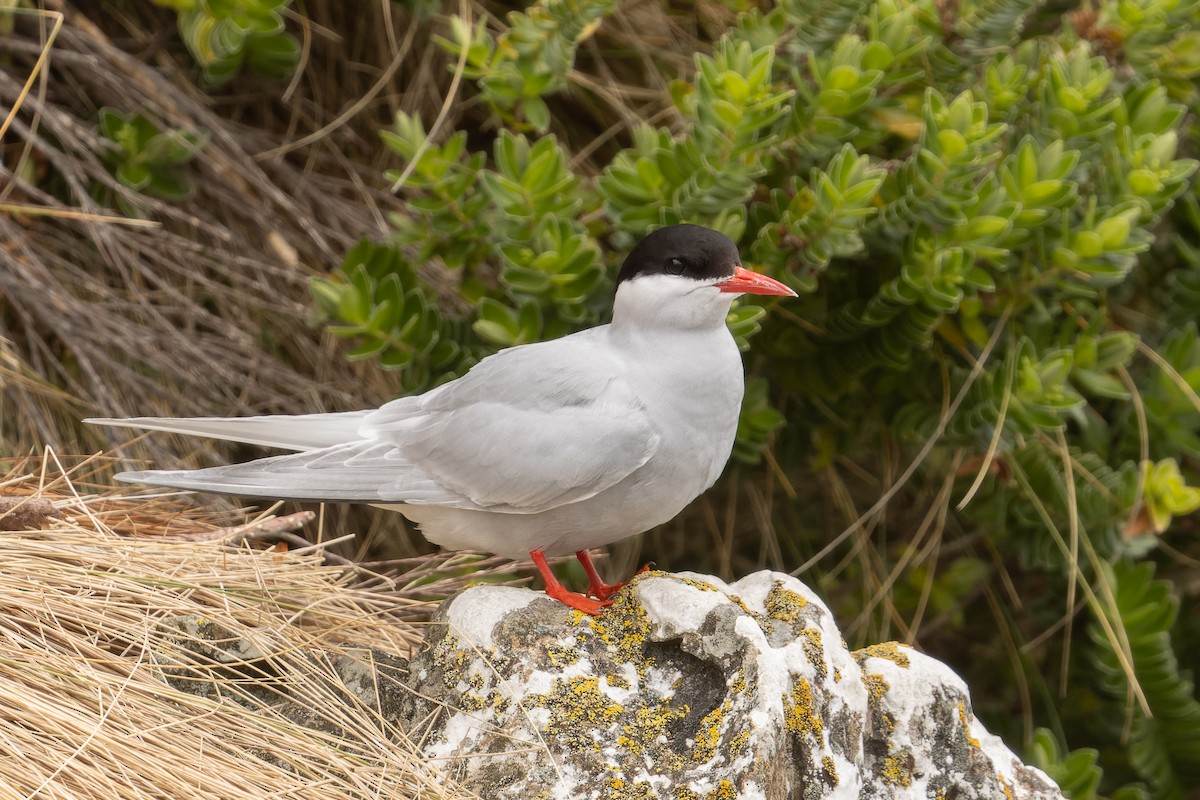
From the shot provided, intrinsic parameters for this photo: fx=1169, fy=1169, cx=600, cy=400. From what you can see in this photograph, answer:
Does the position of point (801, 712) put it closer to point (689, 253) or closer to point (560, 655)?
point (560, 655)

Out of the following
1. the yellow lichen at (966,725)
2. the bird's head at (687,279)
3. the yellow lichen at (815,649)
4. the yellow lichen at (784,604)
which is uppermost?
the bird's head at (687,279)

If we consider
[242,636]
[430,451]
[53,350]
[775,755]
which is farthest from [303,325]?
[775,755]

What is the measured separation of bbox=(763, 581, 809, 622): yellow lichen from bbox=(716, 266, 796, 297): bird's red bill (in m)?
0.58

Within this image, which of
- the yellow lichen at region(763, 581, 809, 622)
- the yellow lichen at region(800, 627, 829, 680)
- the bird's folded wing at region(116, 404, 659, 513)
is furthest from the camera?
the bird's folded wing at region(116, 404, 659, 513)

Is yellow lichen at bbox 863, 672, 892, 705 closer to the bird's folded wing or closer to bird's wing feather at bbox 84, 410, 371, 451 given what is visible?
the bird's folded wing

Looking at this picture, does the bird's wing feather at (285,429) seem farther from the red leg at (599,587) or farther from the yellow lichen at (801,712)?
the yellow lichen at (801,712)

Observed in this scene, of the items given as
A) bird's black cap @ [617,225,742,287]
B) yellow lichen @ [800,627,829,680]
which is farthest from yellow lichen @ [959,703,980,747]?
bird's black cap @ [617,225,742,287]

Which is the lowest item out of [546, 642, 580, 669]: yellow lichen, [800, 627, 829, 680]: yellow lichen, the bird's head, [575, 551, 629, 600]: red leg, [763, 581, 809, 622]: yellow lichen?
[575, 551, 629, 600]: red leg

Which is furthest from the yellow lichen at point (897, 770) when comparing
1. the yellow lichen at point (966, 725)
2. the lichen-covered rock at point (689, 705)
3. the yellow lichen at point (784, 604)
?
the yellow lichen at point (784, 604)

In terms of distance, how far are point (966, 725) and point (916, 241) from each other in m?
1.19

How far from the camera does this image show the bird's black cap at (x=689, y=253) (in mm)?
2355

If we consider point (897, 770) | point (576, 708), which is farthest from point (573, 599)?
point (897, 770)

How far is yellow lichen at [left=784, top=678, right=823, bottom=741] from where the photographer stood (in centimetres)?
188

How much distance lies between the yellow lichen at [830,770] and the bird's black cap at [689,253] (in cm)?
97
